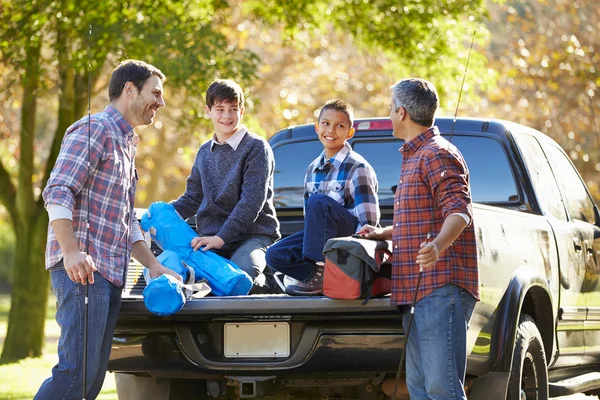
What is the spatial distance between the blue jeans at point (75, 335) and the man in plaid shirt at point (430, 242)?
4.23ft

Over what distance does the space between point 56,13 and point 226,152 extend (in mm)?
6302

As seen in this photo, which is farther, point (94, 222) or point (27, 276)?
point (27, 276)

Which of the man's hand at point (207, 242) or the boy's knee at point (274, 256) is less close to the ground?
the man's hand at point (207, 242)

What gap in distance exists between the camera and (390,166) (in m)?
7.18

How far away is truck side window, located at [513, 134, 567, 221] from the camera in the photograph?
7.03m

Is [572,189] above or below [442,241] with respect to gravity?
above

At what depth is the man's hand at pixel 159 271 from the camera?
5516mm

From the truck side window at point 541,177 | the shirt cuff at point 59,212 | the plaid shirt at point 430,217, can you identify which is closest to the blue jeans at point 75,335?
the shirt cuff at point 59,212

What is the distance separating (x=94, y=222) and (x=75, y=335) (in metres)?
0.50

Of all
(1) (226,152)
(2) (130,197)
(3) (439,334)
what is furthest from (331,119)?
(3) (439,334)

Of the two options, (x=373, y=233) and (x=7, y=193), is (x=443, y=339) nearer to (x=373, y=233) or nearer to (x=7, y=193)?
(x=373, y=233)

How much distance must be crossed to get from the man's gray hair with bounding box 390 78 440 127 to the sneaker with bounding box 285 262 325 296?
869 millimetres

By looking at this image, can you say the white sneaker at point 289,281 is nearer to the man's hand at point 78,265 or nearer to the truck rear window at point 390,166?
the man's hand at point 78,265

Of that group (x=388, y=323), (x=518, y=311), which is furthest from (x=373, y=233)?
(x=518, y=311)
